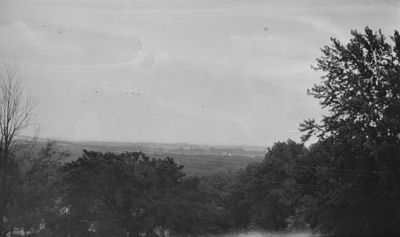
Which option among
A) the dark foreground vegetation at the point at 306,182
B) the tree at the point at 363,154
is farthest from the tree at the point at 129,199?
the tree at the point at 363,154

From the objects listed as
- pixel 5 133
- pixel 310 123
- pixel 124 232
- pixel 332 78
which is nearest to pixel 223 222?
pixel 124 232

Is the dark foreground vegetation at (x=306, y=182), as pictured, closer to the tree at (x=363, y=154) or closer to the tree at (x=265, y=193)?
the tree at (x=363, y=154)

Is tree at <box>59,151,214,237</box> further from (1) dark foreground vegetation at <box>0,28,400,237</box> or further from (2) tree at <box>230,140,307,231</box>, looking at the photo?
(2) tree at <box>230,140,307,231</box>

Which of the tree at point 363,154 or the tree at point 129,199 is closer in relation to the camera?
the tree at point 363,154

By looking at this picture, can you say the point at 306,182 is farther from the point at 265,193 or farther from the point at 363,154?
the point at 265,193

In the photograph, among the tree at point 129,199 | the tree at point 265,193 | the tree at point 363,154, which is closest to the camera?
the tree at point 363,154

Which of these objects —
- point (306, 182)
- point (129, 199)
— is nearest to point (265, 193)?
point (129, 199)

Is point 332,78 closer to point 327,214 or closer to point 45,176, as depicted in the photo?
point 327,214
